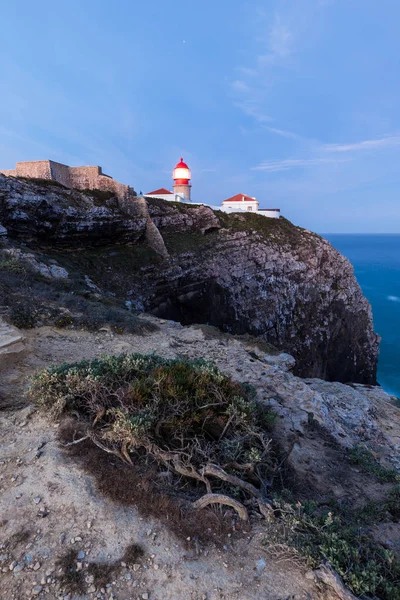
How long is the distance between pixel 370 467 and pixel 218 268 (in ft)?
77.0

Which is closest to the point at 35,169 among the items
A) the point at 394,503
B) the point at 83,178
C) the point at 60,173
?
the point at 60,173

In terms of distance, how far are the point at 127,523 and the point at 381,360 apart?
46214mm

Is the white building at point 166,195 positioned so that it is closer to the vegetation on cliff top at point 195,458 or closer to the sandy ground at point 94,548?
the vegetation on cliff top at point 195,458

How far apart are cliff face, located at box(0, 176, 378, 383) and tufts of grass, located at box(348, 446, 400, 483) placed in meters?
17.1

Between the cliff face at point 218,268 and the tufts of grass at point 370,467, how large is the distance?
17121mm

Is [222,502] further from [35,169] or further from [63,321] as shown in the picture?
[35,169]

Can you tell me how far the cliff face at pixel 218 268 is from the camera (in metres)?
21.7

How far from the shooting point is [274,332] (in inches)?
1168

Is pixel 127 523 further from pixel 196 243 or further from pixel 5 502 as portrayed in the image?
pixel 196 243

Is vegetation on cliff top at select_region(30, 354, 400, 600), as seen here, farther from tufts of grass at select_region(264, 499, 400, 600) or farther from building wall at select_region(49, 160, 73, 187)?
building wall at select_region(49, 160, 73, 187)

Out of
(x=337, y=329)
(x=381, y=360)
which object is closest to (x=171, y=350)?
(x=337, y=329)

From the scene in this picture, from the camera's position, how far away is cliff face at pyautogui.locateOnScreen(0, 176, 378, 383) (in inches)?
854

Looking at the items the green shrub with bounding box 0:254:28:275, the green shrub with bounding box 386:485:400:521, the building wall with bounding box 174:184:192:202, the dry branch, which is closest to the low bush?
the dry branch

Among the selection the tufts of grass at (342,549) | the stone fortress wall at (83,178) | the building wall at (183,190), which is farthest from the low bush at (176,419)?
the building wall at (183,190)
